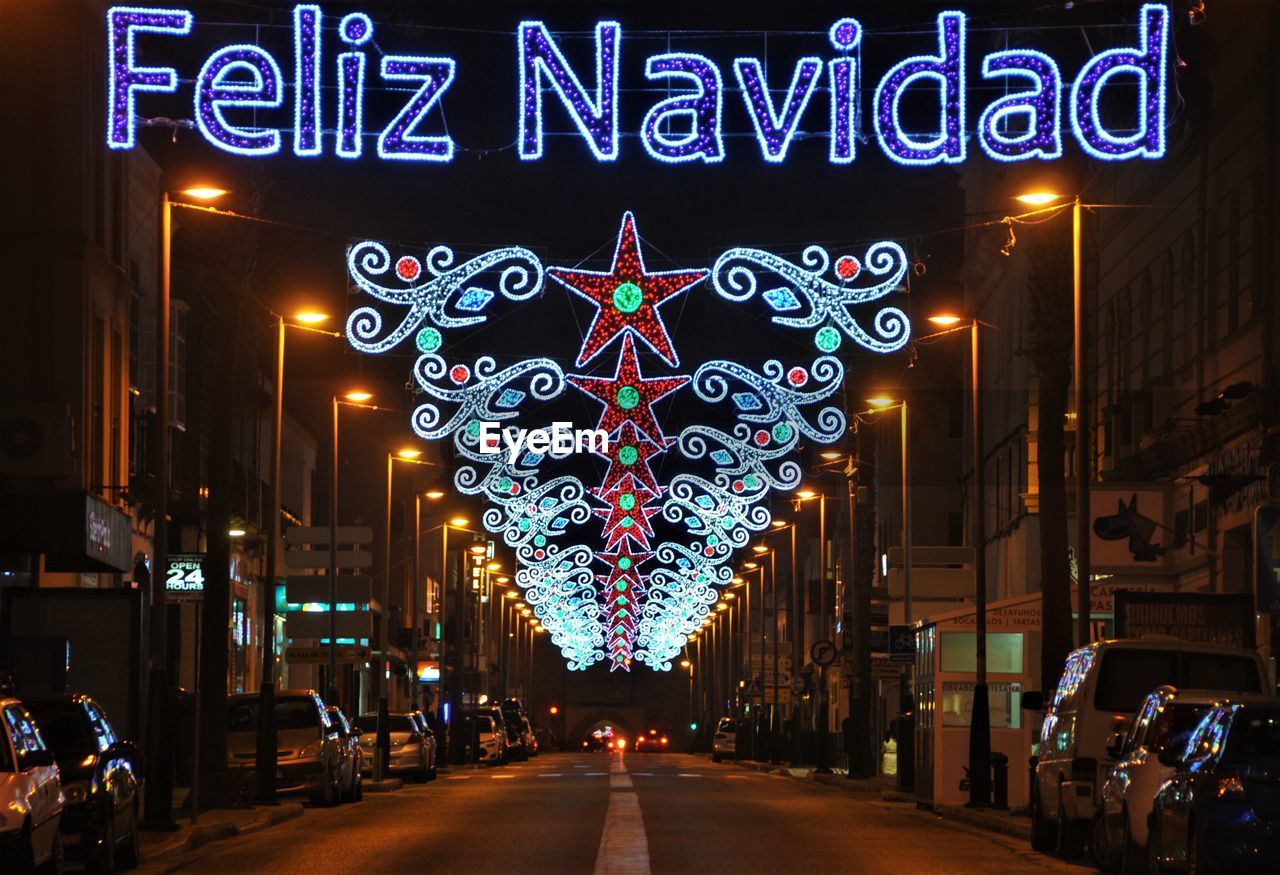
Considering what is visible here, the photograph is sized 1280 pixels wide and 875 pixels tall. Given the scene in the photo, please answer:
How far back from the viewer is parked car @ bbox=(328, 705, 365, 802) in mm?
39531

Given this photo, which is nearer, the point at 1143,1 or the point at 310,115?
the point at 310,115

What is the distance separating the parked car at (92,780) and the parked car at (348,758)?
16132 mm

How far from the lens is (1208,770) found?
16.7 meters

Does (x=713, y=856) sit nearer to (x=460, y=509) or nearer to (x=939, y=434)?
(x=939, y=434)

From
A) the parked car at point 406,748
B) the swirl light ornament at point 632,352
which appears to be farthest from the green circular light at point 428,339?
the parked car at point 406,748

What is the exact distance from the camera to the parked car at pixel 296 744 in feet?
123

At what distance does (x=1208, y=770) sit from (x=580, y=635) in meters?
84.6

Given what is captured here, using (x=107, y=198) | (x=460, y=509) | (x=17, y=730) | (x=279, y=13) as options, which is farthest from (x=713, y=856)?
(x=460, y=509)

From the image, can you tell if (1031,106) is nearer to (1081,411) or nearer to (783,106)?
(783,106)

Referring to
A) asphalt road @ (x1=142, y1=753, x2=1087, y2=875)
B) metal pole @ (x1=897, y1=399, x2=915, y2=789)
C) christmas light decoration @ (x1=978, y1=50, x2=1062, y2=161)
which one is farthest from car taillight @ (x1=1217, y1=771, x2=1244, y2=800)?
metal pole @ (x1=897, y1=399, x2=915, y2=789)

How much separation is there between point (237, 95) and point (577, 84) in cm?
409

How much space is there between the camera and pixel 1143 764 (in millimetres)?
19578

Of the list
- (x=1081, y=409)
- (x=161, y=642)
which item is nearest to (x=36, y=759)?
(x=161, y=642)

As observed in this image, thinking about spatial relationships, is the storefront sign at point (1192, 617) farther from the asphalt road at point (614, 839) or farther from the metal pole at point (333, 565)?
the metal pole at point (333, 565)
